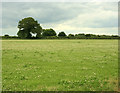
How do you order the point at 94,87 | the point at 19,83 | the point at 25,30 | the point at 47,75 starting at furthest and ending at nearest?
the point at 25,30 → the point at 47,75 → the point at 19,83 → the point at 94,87

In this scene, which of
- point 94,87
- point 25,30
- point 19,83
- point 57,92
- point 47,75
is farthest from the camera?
point 25,30

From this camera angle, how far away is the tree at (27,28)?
4835 inches

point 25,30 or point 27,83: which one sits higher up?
point 25,30

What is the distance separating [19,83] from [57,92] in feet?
10.1

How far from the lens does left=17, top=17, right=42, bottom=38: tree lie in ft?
403

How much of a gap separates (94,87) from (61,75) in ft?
10.9

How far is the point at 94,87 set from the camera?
9312 mm

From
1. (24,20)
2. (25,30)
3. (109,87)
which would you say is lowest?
(109,87)

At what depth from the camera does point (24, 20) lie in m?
124

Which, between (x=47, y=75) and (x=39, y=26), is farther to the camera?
(x=39, y=26)

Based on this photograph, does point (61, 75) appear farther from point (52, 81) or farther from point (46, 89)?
point (46, 89)

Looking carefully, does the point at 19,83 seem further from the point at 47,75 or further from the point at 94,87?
the point at 94,87

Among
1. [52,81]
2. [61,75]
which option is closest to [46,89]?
Answer: [52,81]

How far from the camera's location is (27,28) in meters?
123
